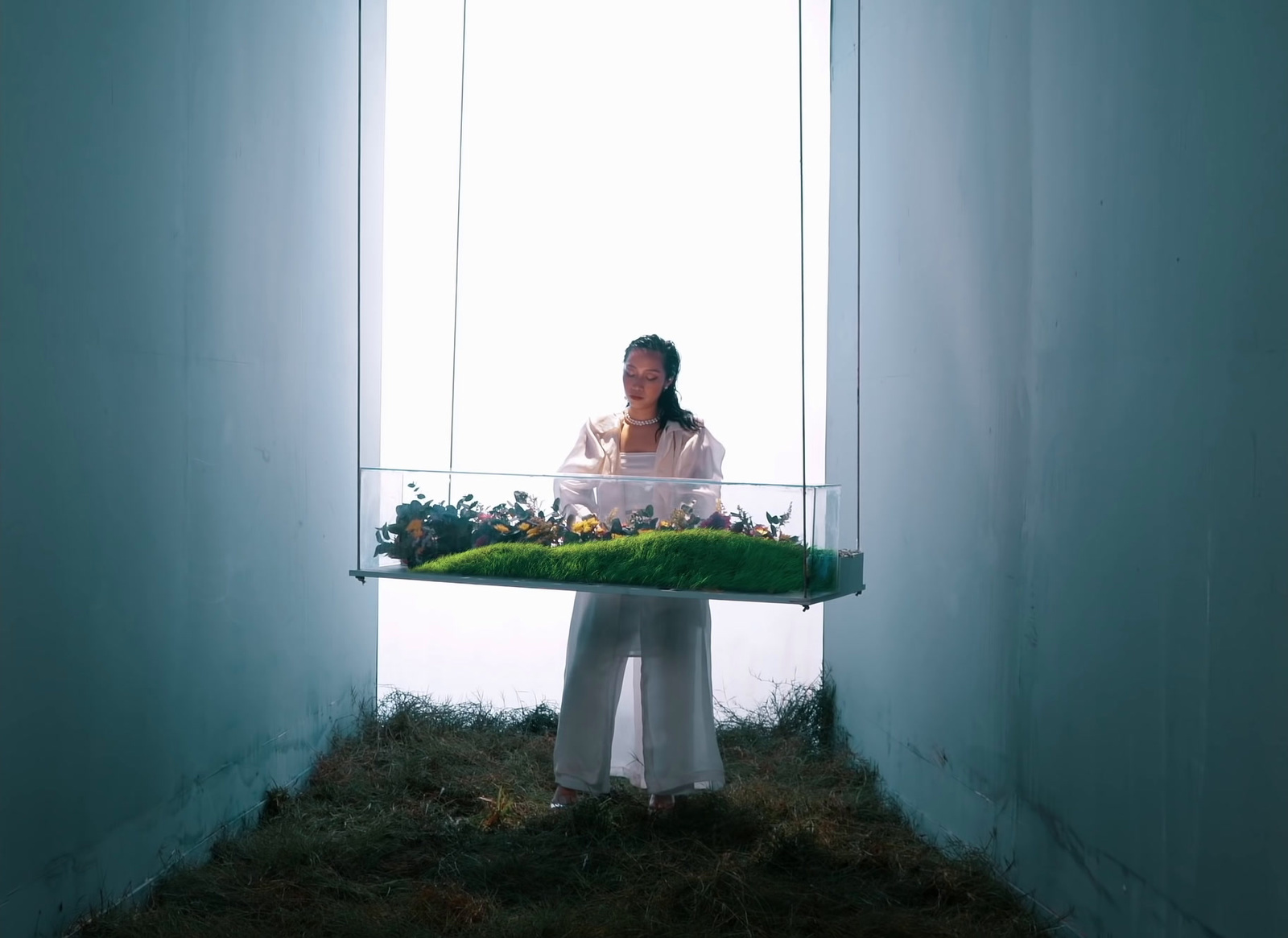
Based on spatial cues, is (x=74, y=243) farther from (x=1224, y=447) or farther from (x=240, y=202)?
(x=1224, y=447)

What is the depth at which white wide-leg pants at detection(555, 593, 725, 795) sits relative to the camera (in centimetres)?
377

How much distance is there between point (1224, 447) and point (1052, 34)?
1232 millimetres

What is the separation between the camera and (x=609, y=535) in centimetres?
328

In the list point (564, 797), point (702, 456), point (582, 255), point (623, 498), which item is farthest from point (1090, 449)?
point (582, 255)

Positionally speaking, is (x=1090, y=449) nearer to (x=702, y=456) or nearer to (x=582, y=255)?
(x=702, y=456)

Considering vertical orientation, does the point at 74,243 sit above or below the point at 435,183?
below

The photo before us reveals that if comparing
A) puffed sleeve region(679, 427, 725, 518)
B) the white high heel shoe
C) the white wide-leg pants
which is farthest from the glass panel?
the white high heel shoe

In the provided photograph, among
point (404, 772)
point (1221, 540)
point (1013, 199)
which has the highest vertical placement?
point (1013, 199)

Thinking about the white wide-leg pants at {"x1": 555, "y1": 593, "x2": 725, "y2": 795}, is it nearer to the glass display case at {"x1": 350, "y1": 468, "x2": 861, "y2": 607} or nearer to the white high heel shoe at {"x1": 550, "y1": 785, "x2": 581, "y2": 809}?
the white high heel shoe at {"x1": 550, "y1": 785, "x2": 581, "y2": 809}

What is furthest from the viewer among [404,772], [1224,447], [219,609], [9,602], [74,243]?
[404,772]

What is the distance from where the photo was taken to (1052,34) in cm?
290

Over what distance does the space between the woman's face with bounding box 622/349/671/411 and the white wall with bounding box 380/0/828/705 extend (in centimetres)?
75

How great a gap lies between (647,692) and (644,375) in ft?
3.27

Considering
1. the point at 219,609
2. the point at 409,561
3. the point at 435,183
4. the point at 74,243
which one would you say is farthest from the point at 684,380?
the point at 74,243
